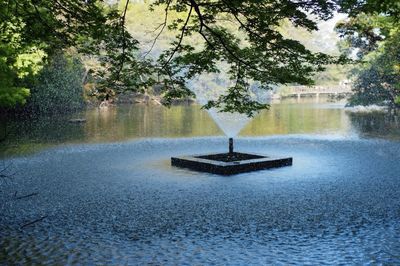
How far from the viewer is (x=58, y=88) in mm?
50781

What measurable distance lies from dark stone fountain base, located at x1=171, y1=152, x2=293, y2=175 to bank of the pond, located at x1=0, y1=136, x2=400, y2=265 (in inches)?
19.2

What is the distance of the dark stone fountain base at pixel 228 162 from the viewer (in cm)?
1639

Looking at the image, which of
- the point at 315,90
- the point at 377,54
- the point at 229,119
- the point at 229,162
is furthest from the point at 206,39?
the point at 315,90

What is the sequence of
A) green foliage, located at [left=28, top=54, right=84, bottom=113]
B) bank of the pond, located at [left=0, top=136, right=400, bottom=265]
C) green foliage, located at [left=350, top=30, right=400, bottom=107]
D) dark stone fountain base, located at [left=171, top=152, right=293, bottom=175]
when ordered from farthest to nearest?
green foliage, located at [left=28, top=54, right=84, bottom=113] → green foliage, located at [left=350, top=30, right=400, bottom=107] → dark stone fountain base, located at [left=171, top=152, right=293, bottom=175] → bank of the pond, located at [left=0, top=136, right=400, bottom=265]

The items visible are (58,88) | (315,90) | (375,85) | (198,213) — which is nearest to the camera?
(198,213)

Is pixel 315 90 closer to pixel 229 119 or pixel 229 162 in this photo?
pixel 229 119

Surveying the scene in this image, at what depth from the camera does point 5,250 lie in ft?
28.7

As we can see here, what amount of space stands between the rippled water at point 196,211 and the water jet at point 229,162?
46cm

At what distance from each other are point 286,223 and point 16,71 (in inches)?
1011

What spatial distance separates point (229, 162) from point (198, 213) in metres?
5.81

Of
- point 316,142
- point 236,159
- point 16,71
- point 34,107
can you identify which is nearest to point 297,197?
point 236,159

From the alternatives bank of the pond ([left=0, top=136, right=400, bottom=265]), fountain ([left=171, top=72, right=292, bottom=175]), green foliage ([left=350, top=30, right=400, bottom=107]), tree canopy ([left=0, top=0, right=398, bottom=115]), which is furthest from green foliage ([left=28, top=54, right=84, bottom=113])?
tree canopy ([left=0, top=0, right=398, bottom=115])

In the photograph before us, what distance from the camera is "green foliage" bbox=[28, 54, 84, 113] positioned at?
46875mm

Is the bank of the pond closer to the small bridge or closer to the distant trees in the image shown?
the distant trees
